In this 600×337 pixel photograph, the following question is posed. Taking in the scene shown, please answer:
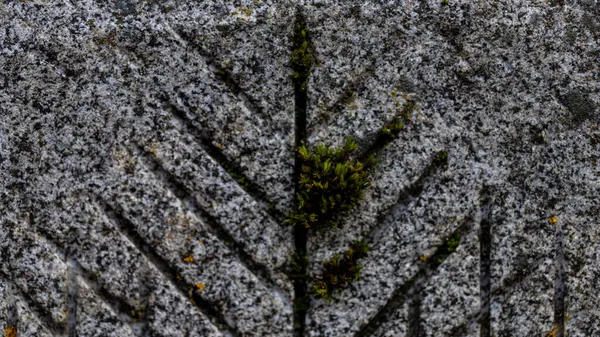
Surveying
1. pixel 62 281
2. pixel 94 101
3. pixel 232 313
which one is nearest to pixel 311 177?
pixel 232 313

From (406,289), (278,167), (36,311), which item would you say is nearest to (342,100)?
(278,167)

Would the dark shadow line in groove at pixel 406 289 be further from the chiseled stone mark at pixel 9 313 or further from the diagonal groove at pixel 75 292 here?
the chiseled stone mark at pixel 9 313

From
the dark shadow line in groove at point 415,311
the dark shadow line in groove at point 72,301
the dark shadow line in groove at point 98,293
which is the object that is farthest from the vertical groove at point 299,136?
the dark shadow line in groove at point 72,301

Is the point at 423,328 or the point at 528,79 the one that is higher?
the point at 528,79

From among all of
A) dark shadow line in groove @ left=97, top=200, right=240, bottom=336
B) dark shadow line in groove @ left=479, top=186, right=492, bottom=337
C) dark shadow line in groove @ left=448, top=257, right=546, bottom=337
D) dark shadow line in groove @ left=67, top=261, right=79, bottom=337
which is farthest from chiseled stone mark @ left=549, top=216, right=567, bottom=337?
dark shadow line in groove @ left=67, top=261, right=79, bottom=337

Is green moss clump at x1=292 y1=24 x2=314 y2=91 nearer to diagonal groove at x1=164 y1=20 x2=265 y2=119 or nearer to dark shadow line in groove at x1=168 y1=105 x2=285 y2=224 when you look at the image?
diagonal groove at x1=164 y1=20 x2=265 y2=119

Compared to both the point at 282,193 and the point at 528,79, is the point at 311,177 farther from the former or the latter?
the point at 528,79
